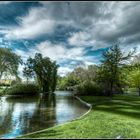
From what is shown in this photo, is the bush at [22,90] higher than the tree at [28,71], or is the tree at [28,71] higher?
the tree at [28,71]

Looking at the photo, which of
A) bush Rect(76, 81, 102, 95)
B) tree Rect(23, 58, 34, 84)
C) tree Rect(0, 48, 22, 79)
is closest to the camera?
tree Rect(0, 48, 22, 79)

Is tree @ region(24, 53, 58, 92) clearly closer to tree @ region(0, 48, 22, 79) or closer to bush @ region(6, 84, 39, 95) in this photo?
bush @ region(6, 84, 39, 95)

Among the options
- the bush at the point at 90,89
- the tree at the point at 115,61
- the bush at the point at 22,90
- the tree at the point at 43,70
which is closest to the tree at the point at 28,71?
the tree at the point at 43,70

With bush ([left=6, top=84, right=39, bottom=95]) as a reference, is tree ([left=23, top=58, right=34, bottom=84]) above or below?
above

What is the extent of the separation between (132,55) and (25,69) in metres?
45.6

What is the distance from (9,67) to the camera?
1670 inches

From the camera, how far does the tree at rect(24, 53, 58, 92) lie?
71.2 metres

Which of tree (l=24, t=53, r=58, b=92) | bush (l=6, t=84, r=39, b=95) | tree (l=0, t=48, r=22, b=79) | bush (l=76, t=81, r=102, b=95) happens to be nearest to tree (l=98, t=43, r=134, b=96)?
bush (l=76, t=81, r=102, b=95)

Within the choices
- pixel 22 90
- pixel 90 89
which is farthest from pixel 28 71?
pixel 90 89

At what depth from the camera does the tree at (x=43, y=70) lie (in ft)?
234

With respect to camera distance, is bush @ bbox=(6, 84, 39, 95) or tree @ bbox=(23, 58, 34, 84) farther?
tree @ bbox=(23, 58, 34, 84)

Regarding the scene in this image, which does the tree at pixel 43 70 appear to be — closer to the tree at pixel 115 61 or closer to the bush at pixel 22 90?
the bush at pixel 22 90

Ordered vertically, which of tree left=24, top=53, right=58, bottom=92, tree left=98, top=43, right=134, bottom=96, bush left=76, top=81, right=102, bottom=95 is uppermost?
tree left=24, top=53, right=58, bottom=92

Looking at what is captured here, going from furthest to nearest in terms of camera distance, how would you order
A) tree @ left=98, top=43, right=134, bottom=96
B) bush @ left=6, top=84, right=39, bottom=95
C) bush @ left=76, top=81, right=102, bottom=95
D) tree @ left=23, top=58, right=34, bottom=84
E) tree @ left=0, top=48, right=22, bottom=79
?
1. tree @ left=23, top=58, right=34, bottom=84
2. bush @ left=6, top=84, right=39, bottom=95
3. bush @ left=76, top=81, right=102, bottom=95
4. tree @ left=0, top=48, right=22, bottom=79
5. tree @ left=98, top=43, right=134, bottom=96
